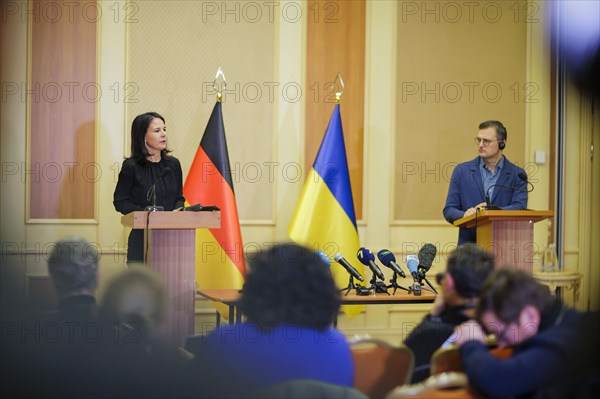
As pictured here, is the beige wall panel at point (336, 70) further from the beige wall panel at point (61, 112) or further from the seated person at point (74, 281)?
the seated person at point (74, 281)

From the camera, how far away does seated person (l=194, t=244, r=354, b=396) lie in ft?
8.74

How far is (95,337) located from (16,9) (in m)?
3.96

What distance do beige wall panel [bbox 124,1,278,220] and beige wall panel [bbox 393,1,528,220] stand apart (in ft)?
3.37

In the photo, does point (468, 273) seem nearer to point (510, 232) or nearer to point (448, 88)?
point (510, 232)

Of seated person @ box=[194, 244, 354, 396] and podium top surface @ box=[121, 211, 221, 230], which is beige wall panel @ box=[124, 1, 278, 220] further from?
seated person @ box=[194, 244, 354, 396]

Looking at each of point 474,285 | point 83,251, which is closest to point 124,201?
point 83,251

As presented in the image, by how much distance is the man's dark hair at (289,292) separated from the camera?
274 cm

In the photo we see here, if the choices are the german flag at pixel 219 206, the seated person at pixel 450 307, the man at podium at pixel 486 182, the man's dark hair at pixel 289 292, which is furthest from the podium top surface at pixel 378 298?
the man's dark hair at pixel 289 292

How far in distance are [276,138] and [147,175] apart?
5.31 ft

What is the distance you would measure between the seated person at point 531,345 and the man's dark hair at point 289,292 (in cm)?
51

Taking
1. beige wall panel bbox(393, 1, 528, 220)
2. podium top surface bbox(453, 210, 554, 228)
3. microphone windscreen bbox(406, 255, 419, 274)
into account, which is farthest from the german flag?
podium top surface bbox(453, 210, 554, 228)

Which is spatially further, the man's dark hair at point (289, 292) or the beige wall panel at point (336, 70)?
the beige wall panel at point (336, 70)

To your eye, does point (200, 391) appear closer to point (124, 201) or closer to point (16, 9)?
point (124, 201)

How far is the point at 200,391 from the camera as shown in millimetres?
2914
